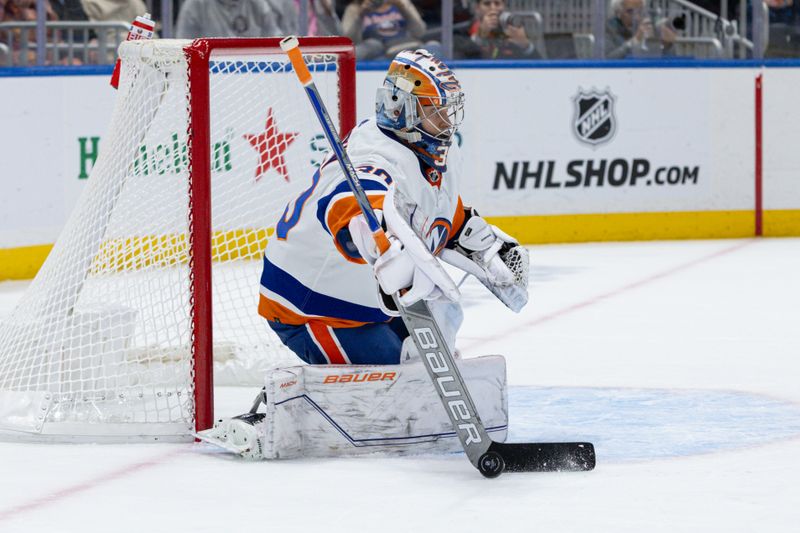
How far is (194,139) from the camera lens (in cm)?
342

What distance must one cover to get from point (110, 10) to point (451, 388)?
4117 millimetres

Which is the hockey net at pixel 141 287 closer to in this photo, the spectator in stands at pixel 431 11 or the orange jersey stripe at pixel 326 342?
the orange jersey stripe at pixel 326 342

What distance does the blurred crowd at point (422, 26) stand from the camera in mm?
6590

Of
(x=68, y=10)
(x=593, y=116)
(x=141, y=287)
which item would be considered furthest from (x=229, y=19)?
(x=141, y=287)

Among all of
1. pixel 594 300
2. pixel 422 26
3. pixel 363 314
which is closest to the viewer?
pixel 363 314

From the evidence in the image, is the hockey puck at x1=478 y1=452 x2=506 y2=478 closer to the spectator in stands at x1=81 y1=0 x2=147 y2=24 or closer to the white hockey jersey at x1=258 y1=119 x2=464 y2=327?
the white hockey jersey at x1=258 y1=119 x2=464 y2=327

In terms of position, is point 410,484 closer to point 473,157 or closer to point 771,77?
point 473,157

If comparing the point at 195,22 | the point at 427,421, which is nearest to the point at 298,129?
the point at 427,421

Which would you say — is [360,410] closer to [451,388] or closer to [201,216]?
[451,388]

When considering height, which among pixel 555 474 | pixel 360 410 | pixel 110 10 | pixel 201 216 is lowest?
pixel 555 474

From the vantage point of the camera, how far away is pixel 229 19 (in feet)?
23.1

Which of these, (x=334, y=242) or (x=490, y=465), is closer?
(x=490, y=465)

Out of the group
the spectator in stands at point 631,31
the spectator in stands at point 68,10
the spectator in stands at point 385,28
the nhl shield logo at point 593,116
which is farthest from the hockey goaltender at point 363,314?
the spectator in stands at point 631,31

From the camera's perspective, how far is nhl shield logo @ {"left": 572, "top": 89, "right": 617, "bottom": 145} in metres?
7.77
